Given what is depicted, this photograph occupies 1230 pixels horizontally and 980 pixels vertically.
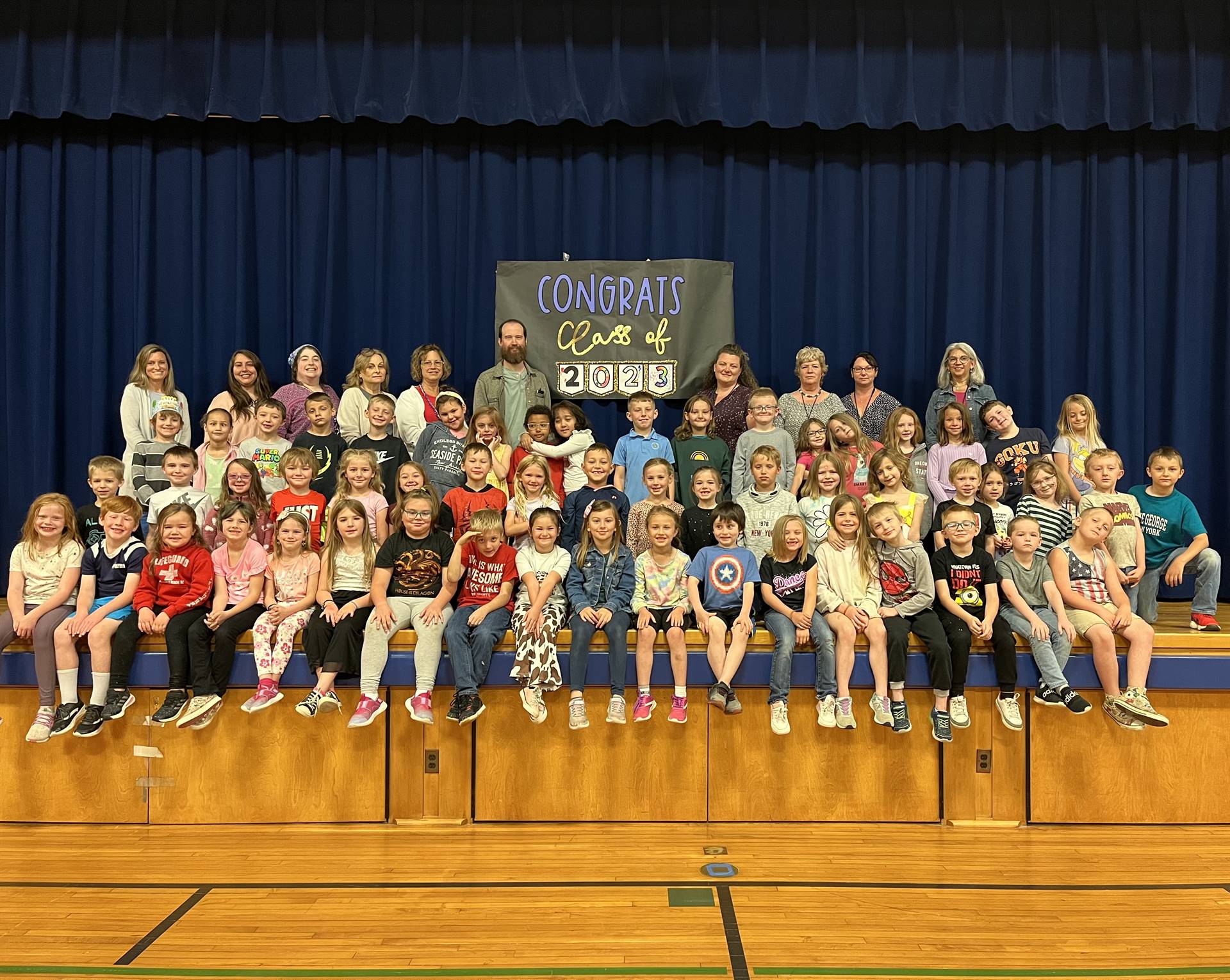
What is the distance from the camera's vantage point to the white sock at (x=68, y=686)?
4.45 m

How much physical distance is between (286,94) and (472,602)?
377 centimetres

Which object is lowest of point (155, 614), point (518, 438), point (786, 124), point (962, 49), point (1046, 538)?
point (155, 614)

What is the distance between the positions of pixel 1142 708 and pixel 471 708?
9.59 feet

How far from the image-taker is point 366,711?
4.39 metres

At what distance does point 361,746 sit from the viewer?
4539 mm

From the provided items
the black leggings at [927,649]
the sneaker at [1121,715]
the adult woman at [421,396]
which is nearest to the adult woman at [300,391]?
the adult woman at [421,396]

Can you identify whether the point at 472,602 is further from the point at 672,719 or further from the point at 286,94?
the point at 286,94

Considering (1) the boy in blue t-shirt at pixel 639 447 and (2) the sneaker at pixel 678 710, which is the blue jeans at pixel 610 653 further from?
(1) the boy in blue t-shirt at pixel 639 447

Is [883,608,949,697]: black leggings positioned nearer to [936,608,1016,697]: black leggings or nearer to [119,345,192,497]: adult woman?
[936,608,1016,697]: black leggings

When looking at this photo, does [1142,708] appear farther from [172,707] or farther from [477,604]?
[172,707]

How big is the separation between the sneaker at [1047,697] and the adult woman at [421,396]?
3.56 m

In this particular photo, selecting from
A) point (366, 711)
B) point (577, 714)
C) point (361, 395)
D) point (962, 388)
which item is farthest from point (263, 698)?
point (962, 388)

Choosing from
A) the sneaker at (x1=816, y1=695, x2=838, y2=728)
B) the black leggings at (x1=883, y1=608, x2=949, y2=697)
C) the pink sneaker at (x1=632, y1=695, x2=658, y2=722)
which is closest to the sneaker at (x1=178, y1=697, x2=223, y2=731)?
the pink sneaker at (x1=632, y1=695, x2=658, y2=722)

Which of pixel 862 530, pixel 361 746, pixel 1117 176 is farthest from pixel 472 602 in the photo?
pixel 1117 176
